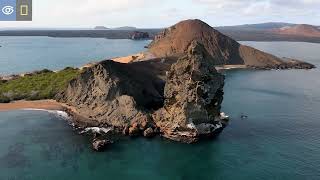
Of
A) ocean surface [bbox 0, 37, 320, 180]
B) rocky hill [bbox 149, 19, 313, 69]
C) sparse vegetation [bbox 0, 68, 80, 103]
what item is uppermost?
rocky hill [bbox 149, 19, 313, 69]

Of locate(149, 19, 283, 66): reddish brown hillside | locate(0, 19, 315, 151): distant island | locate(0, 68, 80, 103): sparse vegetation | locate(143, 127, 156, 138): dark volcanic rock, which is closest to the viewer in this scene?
locate(0, 19, 315, 151): distant island

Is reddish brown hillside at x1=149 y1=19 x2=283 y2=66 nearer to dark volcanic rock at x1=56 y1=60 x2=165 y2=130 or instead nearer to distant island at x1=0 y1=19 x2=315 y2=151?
distant island at x1=0 y1=19 x2=315 y2=151

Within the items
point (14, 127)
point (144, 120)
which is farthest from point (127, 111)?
point (14, 127)

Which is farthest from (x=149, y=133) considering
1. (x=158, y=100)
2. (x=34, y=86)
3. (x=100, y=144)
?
(x=34, y=86)

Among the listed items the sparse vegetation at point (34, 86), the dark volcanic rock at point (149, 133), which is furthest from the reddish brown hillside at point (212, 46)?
the dark volcanic rock at point (149, 133)

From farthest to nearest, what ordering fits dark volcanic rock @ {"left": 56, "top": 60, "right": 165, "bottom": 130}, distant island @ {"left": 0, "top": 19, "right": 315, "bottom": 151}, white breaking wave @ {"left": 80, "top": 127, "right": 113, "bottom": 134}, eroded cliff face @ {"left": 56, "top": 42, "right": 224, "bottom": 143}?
dark volcanic rock @ {"left": 56, "top": 60, "right": 165, "bottom": 130} → white breaking wave @ {"left": 80, "top": 127, "right": 113, "bottom": 134} → distant island @ {"left": 0, "top": 19, "right": 315, "bottom": 151} → eroded cliff face @ {"left": 56, "top": 42, "right": 224, "bottom": 143}

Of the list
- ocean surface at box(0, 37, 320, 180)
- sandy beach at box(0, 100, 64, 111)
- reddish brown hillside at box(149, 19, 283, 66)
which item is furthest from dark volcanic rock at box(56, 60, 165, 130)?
reddish brown hillside at box(149, 19, 283, 66)

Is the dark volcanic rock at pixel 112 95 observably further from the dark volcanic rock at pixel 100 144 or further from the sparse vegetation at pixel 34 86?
the sparse vegetation at pixel 34 86

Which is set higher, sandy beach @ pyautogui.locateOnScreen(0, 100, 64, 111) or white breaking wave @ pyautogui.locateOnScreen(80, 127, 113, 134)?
sandy beach @ pyautogui.locateOnScreen(0, 100, 64, 111)

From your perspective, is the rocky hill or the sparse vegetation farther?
the rocky hill
